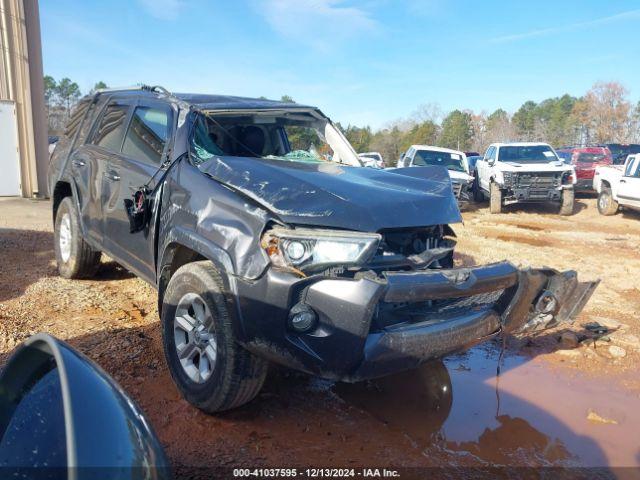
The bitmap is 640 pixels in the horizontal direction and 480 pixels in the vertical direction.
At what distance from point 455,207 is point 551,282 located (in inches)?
29.9

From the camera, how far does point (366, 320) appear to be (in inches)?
99.3

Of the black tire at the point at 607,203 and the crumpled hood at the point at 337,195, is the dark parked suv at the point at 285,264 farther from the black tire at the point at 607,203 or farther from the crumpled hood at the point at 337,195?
the black tire at the point at 607,203

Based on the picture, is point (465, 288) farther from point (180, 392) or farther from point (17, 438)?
point (17, 438)

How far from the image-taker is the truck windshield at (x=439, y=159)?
15.8 metres

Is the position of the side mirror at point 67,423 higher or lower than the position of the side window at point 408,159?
lower

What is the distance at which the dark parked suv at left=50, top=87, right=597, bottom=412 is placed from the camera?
2.62 meters

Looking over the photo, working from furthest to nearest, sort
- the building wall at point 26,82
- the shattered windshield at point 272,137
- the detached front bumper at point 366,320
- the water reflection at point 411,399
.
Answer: the building wall at point 26,82
the shattered windshield at point 272,137
the water reflection at point 411,399
the detached front bumper at point 366,320

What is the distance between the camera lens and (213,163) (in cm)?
337

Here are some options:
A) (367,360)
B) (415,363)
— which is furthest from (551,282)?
(367,360)

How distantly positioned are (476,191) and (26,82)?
12616mm

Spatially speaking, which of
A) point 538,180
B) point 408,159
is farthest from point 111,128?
point 408,159

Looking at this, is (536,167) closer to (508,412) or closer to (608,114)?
(508,412)

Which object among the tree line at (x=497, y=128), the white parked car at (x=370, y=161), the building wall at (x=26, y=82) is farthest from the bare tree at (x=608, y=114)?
the building wall at (x=26, y=82)

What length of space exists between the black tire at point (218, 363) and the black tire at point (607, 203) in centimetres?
1346
